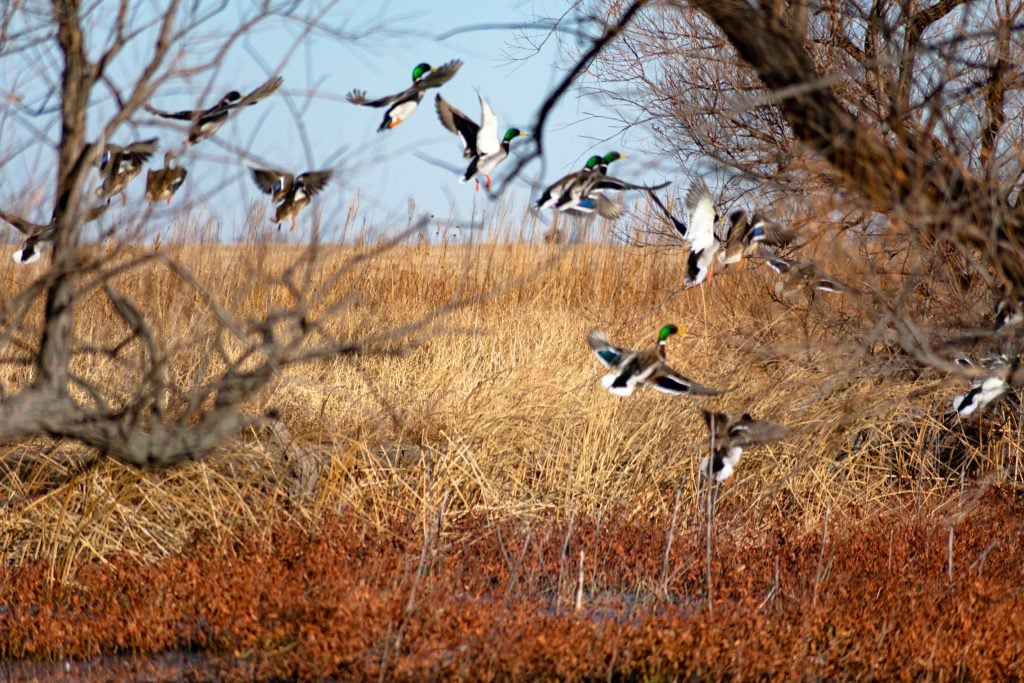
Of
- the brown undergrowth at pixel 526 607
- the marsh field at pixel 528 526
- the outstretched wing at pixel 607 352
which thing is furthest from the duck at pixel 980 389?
the outstretched wing at pixel 607 352

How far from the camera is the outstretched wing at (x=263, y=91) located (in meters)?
3.98

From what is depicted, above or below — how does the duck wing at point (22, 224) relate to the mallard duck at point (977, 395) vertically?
above

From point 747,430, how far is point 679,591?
0.84 m

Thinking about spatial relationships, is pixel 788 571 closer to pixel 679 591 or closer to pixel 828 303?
pixel 679 591

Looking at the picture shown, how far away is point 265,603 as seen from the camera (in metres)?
4.71

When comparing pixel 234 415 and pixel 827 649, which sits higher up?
pixel 234 415

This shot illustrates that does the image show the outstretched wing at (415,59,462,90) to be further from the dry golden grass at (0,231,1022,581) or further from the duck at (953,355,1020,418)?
the duck at (953,355,1020,418)

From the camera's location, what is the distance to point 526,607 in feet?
15.3

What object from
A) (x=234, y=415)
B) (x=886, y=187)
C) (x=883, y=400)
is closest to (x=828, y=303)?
(x=883, y=400)

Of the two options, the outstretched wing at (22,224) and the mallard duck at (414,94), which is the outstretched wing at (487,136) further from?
the outstretched wing at (22,224)

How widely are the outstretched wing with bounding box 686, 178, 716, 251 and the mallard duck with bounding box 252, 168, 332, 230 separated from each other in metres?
1.92

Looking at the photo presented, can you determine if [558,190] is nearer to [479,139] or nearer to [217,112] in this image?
[479,139]

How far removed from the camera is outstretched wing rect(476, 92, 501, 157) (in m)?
4.32

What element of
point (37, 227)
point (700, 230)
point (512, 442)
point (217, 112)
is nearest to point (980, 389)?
point (700, 230)
